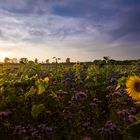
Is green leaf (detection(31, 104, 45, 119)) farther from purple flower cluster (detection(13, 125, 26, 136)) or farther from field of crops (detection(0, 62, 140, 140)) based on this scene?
purple flower cluster (detection(13, 125, 26, 136))

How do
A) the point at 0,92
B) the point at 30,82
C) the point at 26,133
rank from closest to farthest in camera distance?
the point at 26,133 → the point at 0,92 → the point at 30,82

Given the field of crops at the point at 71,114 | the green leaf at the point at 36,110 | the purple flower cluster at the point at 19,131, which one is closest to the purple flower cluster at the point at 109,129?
the field of crops at the point at 71,114

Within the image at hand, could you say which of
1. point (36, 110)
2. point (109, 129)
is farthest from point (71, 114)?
point (109, 129)

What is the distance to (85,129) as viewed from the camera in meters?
6.29

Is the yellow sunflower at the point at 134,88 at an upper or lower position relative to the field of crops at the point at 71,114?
upper

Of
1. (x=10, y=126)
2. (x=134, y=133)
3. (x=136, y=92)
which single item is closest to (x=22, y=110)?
(x=10, y=126)

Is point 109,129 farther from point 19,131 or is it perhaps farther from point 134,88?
point 19,131

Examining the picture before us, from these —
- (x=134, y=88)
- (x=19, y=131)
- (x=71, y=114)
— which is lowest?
(x=19, y=131)

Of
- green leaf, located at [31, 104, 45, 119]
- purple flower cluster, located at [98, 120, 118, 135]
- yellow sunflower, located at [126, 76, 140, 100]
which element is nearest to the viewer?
yellow sunflower, located at [126, 76, 140, 100]

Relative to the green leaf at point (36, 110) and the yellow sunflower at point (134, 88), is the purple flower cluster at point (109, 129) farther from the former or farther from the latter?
the green leaf at point (36, 110)

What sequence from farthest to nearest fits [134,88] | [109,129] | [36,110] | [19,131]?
[36,110] → [19,131] → [109,129] → [134,88]

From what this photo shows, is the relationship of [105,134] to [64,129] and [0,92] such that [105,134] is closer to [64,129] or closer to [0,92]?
[64,129]

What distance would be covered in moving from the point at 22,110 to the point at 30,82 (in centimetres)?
288

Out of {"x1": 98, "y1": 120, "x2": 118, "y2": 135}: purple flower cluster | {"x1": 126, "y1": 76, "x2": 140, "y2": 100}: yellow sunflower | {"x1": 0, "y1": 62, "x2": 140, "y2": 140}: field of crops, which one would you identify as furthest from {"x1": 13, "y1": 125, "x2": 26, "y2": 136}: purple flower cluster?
{"x1": 126, "y1": 76, "x2": 140, "y2": 100}: yellow sunflower
